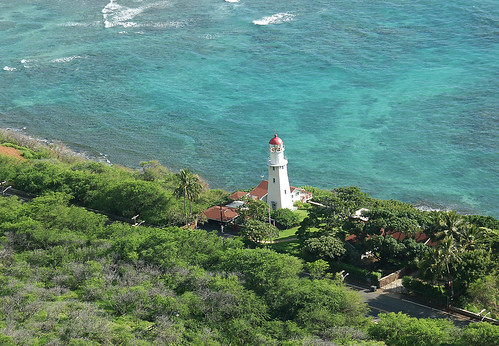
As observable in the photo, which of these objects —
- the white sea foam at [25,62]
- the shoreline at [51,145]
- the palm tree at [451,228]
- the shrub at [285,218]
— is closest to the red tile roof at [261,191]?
the shrub at [285,218]

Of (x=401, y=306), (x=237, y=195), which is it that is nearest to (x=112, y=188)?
(x=237, y=195)

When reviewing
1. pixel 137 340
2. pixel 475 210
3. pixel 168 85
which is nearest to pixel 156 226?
pixel 137 340

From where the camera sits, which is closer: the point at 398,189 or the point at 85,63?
the point at 398,189

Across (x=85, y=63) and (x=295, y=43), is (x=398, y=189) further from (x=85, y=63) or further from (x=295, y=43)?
(x=85, y=63)

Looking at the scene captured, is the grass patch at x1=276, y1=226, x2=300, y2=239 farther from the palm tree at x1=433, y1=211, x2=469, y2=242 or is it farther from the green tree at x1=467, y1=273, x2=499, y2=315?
the green tree at x1=467, y1=273, x2=499, y2=315

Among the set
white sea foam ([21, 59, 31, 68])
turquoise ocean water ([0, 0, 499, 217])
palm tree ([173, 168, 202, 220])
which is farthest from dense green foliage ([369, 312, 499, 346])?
white sea foam ([21, 59, 31, 68])

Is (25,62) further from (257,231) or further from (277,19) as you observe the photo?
(257,231)

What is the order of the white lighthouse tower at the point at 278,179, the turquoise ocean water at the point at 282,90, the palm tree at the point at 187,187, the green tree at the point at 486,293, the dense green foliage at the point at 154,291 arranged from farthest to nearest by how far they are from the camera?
the turquoise ocean water at the point at 282,90
the white lighthouse tower at the point at 278,179
the palm tree at the point at 187,187
the green tree at the point at 486,293
the dense green foliage at the point at 154,291

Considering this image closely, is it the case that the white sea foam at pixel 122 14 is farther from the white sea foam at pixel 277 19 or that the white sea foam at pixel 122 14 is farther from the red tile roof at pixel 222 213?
the red tile roof at pixel 222 213
